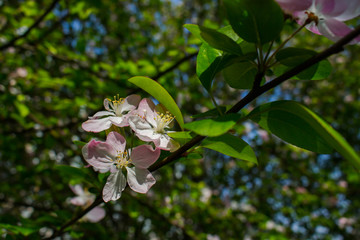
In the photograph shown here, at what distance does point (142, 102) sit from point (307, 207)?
349cm

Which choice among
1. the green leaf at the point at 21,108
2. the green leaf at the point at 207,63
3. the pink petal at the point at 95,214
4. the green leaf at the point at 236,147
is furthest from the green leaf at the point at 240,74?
the green leaf at the point at 21,108

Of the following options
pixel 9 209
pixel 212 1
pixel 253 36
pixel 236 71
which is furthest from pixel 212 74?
pixel 212 1

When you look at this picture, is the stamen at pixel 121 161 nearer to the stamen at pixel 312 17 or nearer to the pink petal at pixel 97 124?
the pink petal at pixel 97 124

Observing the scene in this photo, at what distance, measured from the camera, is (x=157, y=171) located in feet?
10.1

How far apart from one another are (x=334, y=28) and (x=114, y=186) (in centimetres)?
59

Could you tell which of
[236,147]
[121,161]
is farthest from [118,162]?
[236,147]

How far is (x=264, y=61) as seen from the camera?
63cm

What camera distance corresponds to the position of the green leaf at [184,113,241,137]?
0.51 meters

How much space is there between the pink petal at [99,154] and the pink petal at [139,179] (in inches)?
Result: 2.0

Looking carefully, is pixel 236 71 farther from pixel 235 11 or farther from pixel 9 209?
pixel 9 209

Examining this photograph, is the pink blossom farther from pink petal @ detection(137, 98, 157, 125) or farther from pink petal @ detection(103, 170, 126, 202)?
pink petal @ detection(103, 170, 126, 202)

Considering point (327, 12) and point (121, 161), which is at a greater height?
point (327, 12)

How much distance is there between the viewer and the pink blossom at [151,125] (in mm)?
689

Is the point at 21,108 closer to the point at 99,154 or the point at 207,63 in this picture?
the point at 99,154
